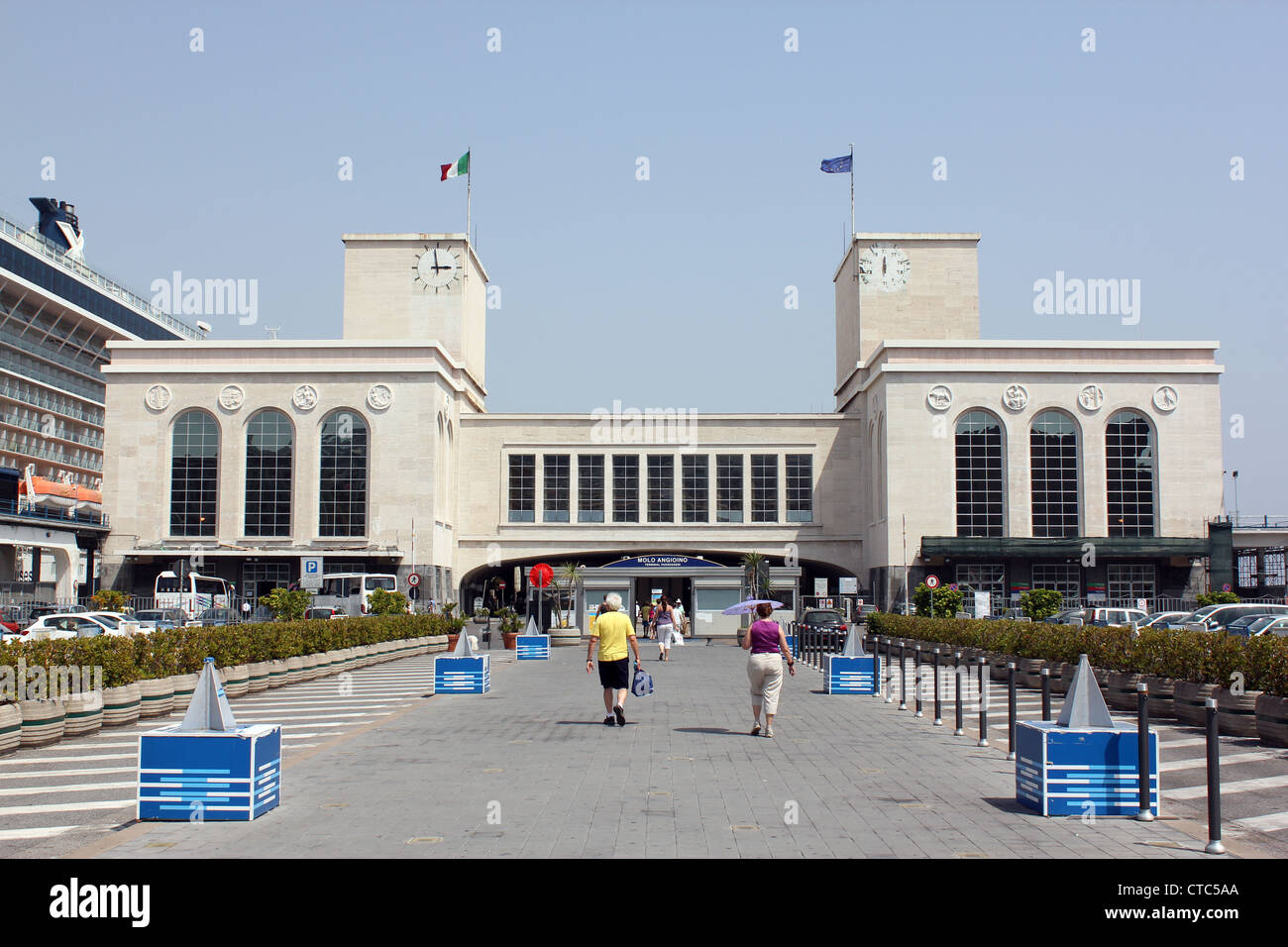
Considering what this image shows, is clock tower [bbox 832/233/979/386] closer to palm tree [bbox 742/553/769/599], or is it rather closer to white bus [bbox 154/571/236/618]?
palm tree [bbox 742/553/769/599]

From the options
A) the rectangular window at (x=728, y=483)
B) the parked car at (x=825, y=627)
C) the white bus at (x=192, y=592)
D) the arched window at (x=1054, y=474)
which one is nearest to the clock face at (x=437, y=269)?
the rectangular window at (x=728, y=483)

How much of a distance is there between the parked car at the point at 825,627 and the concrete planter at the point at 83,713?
2099 centimetres

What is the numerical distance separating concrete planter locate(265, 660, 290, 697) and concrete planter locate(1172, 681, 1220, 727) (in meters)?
16.1

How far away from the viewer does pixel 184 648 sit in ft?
61.3

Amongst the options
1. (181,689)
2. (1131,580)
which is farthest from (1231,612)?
(1131,580)

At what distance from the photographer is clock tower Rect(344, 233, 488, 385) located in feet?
252

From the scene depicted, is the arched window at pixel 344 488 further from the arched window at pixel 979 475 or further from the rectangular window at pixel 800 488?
the arched window at pixel 979 475

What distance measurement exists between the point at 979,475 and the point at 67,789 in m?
57.4

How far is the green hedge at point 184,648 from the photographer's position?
15.4 m

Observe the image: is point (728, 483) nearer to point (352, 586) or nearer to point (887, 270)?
point (887, 270)

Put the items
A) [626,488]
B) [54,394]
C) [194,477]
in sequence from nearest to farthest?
1. [194,477]
2. [626,488]
3. [54,394]
